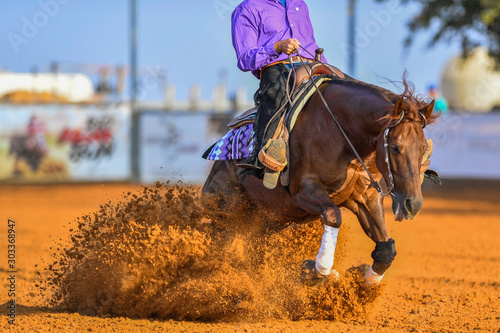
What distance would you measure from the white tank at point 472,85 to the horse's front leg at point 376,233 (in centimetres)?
2542

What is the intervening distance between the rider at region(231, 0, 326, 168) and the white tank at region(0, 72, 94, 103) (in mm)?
18843

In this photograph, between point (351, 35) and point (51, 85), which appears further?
point (51, 85)

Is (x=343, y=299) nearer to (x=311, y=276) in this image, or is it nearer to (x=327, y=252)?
(x=311, y=276)

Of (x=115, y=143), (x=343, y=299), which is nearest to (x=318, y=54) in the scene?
(x=343, y=299)

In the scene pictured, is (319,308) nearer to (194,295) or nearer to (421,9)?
(194,295)

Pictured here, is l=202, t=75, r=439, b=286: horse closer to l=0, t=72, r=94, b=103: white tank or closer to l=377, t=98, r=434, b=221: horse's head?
l=377, t=98, r=434, b=221: horse's head

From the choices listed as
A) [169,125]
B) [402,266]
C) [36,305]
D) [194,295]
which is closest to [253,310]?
[194,295]

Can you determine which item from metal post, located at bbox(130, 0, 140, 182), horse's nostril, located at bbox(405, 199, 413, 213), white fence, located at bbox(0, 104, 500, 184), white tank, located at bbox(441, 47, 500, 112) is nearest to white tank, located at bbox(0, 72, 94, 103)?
metal post, located at bbox(130, 0, 140, 182)

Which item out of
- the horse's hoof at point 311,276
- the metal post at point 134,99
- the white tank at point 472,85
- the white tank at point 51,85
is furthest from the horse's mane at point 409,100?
the white tank at point 472,85

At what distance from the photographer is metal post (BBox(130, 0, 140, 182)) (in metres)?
19.7

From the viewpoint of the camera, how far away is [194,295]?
5.44 meters

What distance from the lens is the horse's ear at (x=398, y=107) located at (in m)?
4.48

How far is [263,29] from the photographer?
5578 millimetres

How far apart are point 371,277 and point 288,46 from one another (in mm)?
1977
